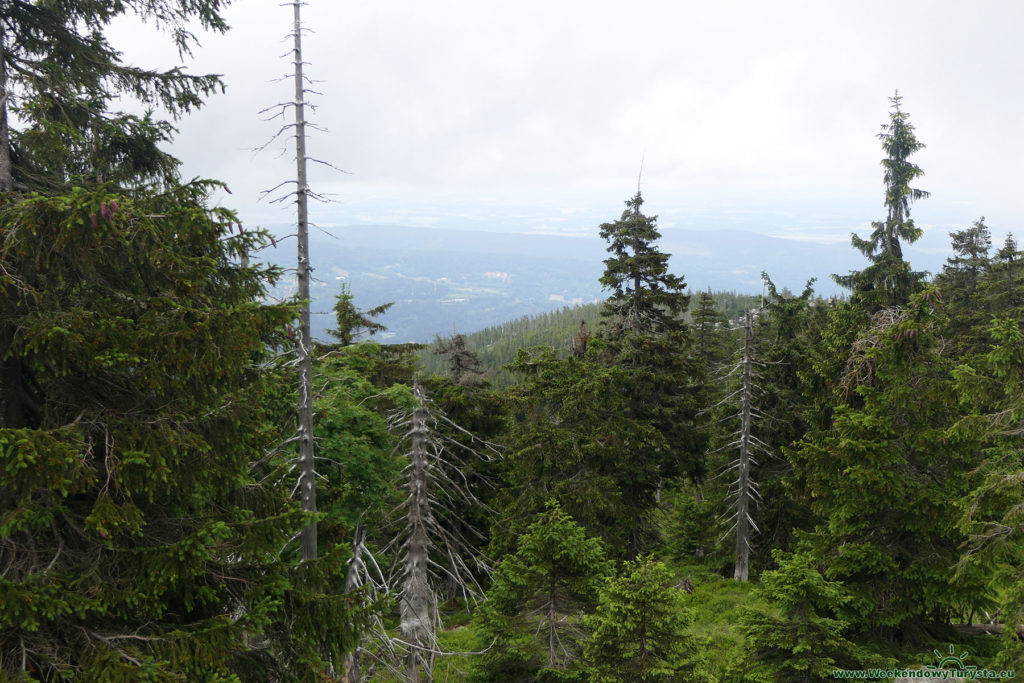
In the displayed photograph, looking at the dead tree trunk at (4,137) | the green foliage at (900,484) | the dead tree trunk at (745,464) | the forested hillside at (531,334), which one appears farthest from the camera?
the forested hillside at (531,334)

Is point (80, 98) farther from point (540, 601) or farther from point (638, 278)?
point (638, 278)

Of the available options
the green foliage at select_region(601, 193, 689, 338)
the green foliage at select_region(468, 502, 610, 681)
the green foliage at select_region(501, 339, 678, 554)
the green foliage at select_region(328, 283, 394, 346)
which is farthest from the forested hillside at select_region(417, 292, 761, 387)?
the green foliage at select_region(468, 502, 610, 681)

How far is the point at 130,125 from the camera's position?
23.3ft

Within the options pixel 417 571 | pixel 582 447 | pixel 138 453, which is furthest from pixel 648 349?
pixel 138 453

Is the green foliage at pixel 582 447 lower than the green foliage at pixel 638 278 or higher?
lower

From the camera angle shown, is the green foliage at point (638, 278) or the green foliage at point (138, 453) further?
the green foliage at point (638, 278)

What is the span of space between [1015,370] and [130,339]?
1256cm

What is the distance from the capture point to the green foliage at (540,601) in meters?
10.6

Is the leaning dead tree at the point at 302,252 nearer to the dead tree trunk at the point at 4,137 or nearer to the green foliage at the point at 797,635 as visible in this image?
the dead tree trunk at the point at 4,137

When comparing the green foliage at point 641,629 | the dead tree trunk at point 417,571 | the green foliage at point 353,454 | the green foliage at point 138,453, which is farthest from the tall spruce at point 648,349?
the green foliage at point 138,453

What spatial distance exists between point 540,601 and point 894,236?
55.3ft

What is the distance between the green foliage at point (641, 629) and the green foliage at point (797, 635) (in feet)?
6.44

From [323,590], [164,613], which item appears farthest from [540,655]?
[164,613]

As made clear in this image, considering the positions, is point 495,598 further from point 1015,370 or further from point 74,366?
point 1015,370
